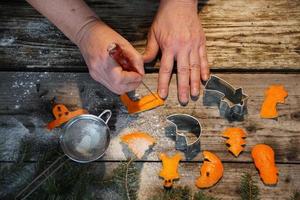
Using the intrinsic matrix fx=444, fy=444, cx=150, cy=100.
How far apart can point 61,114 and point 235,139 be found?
77 cm

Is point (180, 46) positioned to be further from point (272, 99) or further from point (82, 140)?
point (82, 140)

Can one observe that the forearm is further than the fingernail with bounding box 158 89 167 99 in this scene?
No

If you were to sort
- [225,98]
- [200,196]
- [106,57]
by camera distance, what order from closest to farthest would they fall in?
[106,57] < [200,196] < [225,98]

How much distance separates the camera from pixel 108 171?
6.18ft

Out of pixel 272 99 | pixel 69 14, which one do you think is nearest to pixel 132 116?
pixel 69 14

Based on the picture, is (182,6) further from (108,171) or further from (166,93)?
(108,171)

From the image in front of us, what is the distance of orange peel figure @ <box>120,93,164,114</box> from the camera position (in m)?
1.99

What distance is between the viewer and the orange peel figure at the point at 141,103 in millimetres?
1986

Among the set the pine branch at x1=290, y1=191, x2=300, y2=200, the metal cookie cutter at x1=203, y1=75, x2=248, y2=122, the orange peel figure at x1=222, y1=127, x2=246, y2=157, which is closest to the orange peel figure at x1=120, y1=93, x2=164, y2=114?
the metal cookie cutter at x1=203, y1=75, x2=248, y2=122

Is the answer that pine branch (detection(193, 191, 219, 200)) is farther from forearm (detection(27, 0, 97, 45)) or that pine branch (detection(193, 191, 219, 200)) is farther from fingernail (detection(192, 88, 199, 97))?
forearm (detection(27, 0, 97, 45))

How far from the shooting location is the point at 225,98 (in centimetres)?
202

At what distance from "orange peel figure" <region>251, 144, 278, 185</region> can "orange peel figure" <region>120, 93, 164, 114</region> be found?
47cm

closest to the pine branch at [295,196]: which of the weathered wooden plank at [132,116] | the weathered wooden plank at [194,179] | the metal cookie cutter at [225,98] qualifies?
the weathered wooden plank at [194,179]

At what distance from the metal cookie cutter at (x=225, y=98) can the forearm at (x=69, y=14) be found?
0.60 meters
